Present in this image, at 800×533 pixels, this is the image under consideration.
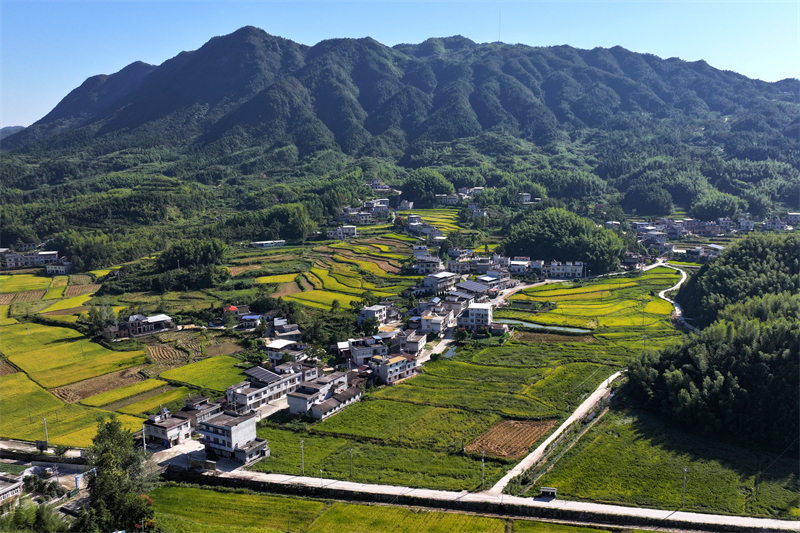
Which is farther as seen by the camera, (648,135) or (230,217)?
(648,135)

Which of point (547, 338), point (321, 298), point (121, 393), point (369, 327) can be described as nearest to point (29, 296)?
point (321, 298)

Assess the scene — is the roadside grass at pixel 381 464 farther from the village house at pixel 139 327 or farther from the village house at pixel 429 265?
the village house at pixel 429 265

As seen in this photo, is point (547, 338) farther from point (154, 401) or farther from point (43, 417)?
point (43, 417)

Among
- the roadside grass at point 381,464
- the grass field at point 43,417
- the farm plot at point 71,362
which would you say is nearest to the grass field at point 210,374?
the farm plot at point 71,362

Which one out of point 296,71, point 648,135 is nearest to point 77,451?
point 648,135

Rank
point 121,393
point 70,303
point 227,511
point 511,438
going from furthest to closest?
point 70,303, point 121,393, point 511,438, point 227,511

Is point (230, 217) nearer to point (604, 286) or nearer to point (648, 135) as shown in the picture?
point (604, 286)
